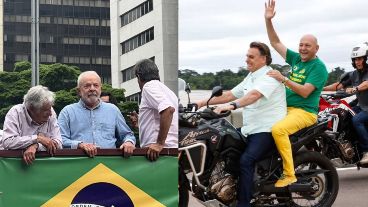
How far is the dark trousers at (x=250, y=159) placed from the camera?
23.5 ft

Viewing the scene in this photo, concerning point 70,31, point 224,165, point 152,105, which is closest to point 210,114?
point 224,165

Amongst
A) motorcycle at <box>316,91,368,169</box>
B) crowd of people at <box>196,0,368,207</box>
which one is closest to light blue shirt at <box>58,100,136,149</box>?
crowd of people at <box>196,0,368,207</box>

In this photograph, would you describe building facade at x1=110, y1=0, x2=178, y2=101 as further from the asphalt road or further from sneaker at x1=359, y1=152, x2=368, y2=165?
sneaker at x1=359, y1=152, x2=368, y2=165

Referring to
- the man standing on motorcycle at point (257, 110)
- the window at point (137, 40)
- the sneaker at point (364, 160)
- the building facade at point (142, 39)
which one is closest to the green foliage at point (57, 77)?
the building facade at point (142, 39)

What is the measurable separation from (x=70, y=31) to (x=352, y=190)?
106 metres

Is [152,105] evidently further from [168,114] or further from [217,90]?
[217,90]

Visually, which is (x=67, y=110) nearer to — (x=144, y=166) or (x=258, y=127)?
(x=144, y=166)

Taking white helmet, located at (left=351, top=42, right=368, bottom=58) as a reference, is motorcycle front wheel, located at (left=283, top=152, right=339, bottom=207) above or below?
below

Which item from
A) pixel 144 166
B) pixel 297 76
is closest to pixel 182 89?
pixel 297 76

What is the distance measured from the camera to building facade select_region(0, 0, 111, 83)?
11194 cm

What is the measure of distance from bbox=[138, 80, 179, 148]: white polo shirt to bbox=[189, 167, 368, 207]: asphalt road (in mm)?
2576

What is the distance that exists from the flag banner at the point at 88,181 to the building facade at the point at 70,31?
4202 inches

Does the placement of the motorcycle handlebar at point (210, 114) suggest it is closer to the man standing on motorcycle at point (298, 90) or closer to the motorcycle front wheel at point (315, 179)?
the man standing on motorcycle at point (298, 90)

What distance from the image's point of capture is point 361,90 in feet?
33.3
